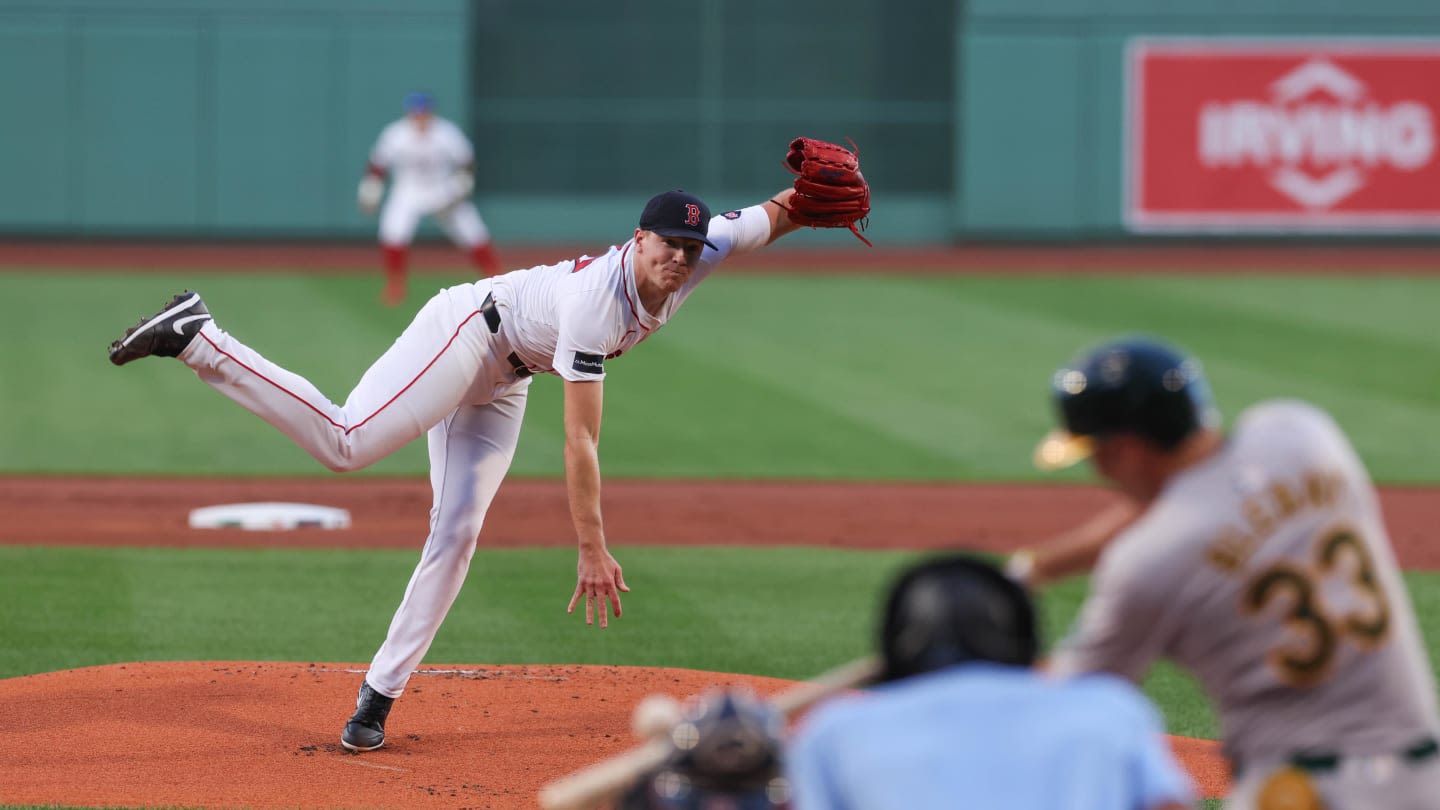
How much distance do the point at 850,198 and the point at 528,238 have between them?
66.0ft

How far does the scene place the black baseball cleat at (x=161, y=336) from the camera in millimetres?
5965

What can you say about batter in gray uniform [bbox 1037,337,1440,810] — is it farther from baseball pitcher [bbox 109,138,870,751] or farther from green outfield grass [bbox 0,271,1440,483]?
green outfield grass [bbox 0,271,1440,483]

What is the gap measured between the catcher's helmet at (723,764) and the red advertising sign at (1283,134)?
23879 millimetres

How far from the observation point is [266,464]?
1283 centimetres

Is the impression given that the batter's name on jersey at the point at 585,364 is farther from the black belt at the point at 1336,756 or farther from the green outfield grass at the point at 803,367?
the green outfield grass at the point at 803,367

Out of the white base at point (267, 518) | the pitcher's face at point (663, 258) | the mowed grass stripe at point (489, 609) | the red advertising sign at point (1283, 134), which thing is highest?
the red advertising sign at point (1283, 134)

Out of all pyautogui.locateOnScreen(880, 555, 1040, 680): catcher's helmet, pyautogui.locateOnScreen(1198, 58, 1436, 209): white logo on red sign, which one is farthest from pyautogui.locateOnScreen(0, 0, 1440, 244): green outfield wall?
pyautogui.locateOnScreen(880, 555, 1040, 680): catcher's helmet

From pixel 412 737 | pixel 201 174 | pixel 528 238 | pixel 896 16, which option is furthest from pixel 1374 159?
pixel 412 737

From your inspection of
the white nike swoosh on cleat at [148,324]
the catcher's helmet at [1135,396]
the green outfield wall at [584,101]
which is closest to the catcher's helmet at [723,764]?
the catcher's helmet at [1135,396]

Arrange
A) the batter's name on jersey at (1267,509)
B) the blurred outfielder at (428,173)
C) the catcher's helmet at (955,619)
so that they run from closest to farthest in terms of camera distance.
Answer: the catcher's helmet at (955,619)
the batter's name on jersey at (1267,509)
the blurred outfielder at (428,173)

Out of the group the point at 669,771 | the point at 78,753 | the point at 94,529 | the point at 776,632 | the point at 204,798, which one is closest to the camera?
the point at 669,771

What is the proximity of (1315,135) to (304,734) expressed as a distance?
22.1 meters

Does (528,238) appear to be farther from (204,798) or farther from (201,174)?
(204,798)

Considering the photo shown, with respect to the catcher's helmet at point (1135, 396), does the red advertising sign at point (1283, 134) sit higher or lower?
higher
